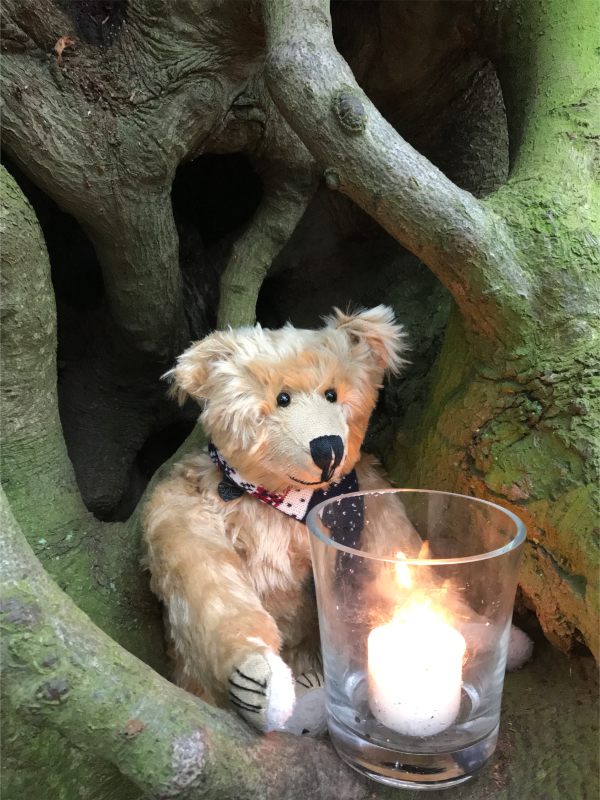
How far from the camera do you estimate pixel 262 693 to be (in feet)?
2.20

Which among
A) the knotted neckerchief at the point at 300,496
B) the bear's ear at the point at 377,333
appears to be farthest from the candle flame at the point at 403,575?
the bear's ear at the point at 377,333

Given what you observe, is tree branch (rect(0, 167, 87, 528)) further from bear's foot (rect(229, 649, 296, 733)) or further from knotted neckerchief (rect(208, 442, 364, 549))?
bear's foot (rect(229, 649, 296, 733))

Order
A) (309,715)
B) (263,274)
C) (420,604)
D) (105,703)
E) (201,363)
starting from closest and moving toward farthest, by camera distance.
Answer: (105,703)
(420,604)
(309,715)
(201,363)
(263,274)

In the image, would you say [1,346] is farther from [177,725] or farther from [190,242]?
[190,242]

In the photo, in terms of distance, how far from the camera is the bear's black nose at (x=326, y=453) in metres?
0.80

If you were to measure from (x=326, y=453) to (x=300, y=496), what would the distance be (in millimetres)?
138

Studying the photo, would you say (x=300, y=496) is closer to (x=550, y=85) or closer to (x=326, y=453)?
(x=326, y=453)

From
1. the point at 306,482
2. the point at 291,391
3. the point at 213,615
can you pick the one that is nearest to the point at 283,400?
the point at 291,391

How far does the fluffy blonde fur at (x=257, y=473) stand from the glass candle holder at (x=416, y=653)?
107 mm

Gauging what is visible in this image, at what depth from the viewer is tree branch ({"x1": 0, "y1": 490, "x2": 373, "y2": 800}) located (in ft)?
1.86

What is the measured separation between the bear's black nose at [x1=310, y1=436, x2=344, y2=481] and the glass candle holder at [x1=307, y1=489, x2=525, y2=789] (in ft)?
0.23

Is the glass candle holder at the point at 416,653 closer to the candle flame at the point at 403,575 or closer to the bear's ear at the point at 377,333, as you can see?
the candle flame at the point at 403,575

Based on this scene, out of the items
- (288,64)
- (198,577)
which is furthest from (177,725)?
(288,64)

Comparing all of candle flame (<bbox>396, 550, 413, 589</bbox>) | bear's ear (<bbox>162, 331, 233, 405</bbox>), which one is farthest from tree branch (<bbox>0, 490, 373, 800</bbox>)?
bear's ear (<bbox>162, 331, 233, 405</bbox>)
